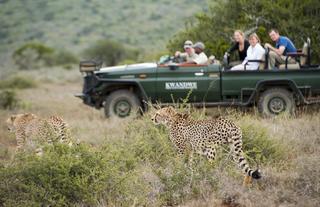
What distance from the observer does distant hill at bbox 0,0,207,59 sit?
3816 cm

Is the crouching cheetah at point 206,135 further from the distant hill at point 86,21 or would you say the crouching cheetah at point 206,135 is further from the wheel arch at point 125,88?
the distant hill at point 86,21

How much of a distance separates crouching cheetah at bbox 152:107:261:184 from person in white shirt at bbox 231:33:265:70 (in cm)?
384

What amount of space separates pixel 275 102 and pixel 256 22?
309cm

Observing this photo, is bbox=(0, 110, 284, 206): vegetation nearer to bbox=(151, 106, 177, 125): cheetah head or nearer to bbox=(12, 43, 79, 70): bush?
bbox=(151, 106, 177, 125): cheetah head

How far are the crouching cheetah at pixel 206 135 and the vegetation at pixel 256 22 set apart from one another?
6.32m

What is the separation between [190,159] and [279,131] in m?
2.45

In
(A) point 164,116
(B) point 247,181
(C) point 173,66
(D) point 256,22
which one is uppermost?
(D) point 256,22

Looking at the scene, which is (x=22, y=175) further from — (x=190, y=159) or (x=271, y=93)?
(x=271, y=93)

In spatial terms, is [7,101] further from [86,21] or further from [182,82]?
[86,21]

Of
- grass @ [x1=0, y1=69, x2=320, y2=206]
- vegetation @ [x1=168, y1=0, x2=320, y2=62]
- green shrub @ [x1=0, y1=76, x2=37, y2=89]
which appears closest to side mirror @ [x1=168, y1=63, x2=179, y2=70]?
vegetation @ [x1=168, y1=0, x2=320, y2=62]

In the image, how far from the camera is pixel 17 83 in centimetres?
2170

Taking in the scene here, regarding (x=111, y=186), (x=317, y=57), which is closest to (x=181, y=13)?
(x=317, y=57)

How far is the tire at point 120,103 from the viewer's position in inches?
472

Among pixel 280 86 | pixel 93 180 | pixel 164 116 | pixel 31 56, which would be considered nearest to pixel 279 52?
pixel 280 86
